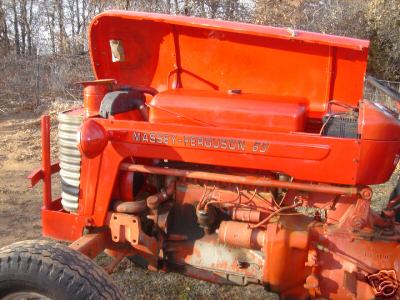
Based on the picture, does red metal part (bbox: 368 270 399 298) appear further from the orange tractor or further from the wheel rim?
the wheel rim

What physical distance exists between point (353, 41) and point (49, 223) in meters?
2.32

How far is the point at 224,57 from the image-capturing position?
3.43m

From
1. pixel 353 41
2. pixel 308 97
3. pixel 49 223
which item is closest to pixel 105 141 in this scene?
pixel 49 223

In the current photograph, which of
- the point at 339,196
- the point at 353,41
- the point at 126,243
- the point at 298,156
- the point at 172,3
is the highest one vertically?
the point at 172,3

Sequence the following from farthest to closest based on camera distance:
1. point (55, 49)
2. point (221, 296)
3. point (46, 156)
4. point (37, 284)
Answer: point (55, 49) → point (221, 296) → point (46, 156) → point (37, 284)

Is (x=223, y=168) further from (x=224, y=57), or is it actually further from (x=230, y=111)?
(x=224, y=57)

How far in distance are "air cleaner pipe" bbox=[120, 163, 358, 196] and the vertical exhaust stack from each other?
0.34 meters

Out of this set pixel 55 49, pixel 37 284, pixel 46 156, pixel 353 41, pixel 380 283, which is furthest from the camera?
pixel 55 49

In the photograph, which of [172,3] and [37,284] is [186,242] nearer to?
[37,284]

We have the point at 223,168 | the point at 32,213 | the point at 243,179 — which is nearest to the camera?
the point at 243,179

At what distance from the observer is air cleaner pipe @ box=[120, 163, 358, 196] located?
2.78m

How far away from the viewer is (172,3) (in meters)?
14.2

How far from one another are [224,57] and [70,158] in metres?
1.28

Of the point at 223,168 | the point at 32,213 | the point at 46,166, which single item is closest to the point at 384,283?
the point at 223,168
